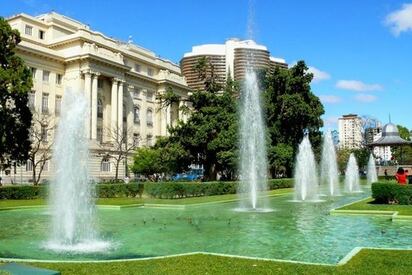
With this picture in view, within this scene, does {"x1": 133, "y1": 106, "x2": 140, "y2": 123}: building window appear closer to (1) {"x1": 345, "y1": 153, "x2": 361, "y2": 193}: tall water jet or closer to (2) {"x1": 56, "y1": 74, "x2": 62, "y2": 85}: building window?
(2) {"x1": 56, "y1": 74, "x2": 62, "y2": 85}: building window

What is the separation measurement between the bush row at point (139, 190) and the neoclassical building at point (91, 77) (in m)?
21.8

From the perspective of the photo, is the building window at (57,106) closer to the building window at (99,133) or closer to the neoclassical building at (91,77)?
the neoclassical building at (91,77)

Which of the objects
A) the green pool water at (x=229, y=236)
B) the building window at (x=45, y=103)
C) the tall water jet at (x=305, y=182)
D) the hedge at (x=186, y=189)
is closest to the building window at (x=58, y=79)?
the building window at (x=45, y=103)

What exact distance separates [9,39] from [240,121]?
798 inches

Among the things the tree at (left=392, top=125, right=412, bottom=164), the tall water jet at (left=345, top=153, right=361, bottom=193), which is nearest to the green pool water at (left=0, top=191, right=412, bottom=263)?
the tall water jet at (left=345, top=153, right=361, bottom=193)

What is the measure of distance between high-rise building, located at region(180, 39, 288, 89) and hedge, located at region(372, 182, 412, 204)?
36.4 feet

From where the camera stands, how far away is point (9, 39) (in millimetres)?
30688

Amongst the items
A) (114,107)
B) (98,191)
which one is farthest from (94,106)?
(98,191)

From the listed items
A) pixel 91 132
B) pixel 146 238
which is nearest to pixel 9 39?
pixel 146 238

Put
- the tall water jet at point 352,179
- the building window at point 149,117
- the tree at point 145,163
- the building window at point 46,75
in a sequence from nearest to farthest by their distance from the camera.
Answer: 1. the tall water jet at point 352,179
2. the tree at point 145,163
3. the building window at point 46,75
4. the building window at point 149,117

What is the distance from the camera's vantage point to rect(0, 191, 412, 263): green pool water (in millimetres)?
10742

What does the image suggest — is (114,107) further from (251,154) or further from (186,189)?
(251,154)

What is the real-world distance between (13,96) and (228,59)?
122 feet

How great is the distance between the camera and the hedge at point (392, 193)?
854 inches
